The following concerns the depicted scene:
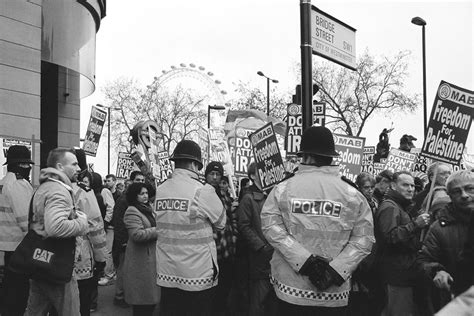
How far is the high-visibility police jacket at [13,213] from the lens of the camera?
20.1ft

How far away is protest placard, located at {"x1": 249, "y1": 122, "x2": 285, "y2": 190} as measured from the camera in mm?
7301

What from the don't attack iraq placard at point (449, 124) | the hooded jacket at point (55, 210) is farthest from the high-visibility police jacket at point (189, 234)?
the don't attack iraq placard at point (449, 124)

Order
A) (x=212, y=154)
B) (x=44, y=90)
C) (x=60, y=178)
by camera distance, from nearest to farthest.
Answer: (x=60, y=178), (x=212, y=154), (x=44, y=90)

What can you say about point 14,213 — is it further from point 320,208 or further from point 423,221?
point 423,221

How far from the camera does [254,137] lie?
314 inches

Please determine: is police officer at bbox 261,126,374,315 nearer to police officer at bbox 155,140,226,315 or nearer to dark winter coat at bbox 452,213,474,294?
dark winter coat at bbox 452,213,474,294

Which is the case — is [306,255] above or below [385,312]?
above

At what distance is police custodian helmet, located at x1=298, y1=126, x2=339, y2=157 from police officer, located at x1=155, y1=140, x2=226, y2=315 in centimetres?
137

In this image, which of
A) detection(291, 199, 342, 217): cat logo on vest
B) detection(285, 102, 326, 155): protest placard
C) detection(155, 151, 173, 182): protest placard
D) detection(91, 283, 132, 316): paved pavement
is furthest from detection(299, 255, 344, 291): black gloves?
detection(155, 151, 173, 182): protest placard

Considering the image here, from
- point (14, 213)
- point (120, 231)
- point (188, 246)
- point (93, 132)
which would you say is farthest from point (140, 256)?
point (93, 132)

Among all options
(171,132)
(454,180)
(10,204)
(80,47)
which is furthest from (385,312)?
(171,132)

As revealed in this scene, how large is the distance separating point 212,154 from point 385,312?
24.5 ft

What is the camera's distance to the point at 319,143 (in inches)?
167

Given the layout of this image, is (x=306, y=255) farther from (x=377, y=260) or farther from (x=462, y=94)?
(x=462, y=94)
